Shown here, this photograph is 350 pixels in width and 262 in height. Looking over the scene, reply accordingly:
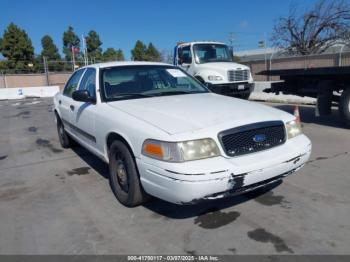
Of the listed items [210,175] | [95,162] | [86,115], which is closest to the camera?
[210,175]

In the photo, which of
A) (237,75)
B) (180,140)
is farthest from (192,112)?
(237,75)

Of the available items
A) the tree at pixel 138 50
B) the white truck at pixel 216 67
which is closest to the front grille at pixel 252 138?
the white truck at pixel 216 67

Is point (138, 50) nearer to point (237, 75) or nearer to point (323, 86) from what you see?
point (237, 75)

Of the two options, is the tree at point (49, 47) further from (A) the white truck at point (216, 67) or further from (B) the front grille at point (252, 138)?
(B) the front grille at point (252, 138)

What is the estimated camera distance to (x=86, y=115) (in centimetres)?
489

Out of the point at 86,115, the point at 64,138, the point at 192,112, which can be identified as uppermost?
the point at 192,112

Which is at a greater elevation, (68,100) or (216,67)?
(216,67)

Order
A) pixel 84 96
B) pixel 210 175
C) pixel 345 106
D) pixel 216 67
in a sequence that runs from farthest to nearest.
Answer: pixel 216 67, pixel 345 106, pixel 84 96, pixel 210 175

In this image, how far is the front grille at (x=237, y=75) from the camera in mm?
12633

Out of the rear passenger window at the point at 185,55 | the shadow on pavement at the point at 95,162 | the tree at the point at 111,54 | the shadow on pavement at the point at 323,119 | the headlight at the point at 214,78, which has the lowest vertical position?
the shadow on pavement at the point at 95,162

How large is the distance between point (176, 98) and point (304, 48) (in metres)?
27.3

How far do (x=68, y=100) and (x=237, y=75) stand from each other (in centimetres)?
810

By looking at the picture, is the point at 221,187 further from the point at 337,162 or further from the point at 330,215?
the point at 337,162

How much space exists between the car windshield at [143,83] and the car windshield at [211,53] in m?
8.08
